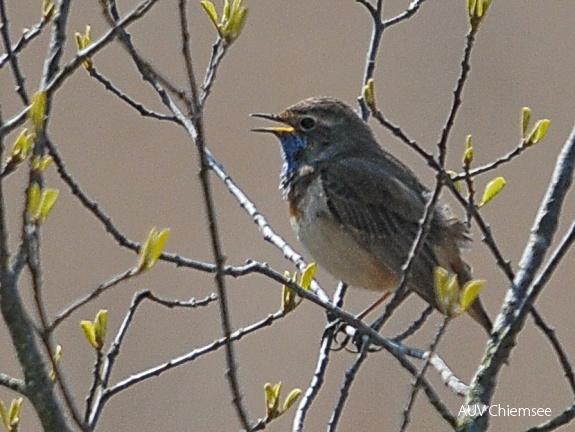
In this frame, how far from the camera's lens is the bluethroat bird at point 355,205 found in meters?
5.16

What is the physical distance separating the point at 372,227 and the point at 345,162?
0.43m

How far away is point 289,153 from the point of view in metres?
5.61


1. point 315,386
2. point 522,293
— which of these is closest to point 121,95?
point 315,386

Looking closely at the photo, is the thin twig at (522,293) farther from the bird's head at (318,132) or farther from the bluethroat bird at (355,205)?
the bird's head at (318,132)

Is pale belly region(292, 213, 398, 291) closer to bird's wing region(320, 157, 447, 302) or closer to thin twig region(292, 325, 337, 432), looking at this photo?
bird's wing region(320, 157, 447, 302)

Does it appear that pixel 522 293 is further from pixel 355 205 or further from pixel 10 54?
pixel 355 205

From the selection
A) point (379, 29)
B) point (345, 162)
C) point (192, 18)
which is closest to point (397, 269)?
point (345, 162)

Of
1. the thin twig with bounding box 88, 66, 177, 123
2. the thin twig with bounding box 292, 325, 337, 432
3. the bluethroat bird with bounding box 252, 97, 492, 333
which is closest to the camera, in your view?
the thin twig with bounding box 292, 325, 337, 432

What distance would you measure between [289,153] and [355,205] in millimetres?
507

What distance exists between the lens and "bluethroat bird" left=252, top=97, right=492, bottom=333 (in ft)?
16.9

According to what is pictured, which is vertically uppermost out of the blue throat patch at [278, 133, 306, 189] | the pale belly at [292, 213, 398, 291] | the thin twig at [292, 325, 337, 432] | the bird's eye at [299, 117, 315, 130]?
the bird's eye at [299, 117, 315, 130]

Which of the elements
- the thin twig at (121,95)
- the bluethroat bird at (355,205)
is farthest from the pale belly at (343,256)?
the thin twig at (121,95)

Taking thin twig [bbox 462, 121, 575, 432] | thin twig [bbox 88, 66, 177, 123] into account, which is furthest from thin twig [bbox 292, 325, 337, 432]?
thin twig [bbox 88, 66, 177, 123]

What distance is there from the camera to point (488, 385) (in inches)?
111
